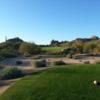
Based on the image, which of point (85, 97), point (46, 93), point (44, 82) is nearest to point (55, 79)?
point (44, 82)

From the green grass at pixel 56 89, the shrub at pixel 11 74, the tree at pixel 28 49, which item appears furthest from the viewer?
the tree at pixel 28 49

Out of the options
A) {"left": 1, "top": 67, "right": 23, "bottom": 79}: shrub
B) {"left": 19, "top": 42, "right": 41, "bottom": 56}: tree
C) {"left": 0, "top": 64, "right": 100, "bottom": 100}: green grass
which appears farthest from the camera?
{"left": 19, "top": 42, "right": 41, "bottom": 56}: tree

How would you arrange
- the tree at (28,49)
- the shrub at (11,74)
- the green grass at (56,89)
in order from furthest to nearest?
the tree at (28,49) < the shrub at (11,74) < the green grass at (56,89)

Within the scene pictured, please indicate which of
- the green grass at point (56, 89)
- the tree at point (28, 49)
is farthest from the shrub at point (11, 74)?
the tree at point (28, 49)

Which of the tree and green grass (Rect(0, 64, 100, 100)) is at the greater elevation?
the tree

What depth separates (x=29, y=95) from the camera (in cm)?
1658

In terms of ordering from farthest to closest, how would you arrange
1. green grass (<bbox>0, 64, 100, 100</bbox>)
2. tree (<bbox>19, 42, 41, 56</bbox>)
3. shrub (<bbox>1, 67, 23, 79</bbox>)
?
1. tree (<bbox>19, 42, 41, 56</bbox>)
2. shrub (<bbox>1, 67, 23, 79</bbox>)
3. green grass (<bbox>0, 64, 100, 100</bbox>)

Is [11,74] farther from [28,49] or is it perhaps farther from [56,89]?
[28,49]

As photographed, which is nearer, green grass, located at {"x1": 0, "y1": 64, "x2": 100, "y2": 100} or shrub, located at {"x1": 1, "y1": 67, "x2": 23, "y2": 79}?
green grass, located at {"x1": 0, "y1": 64, "x2": 100, "y2": 100}

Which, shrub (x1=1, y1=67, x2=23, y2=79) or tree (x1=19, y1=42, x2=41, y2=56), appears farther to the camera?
tree (x1=19, y1=42, x2=41, y2=56)

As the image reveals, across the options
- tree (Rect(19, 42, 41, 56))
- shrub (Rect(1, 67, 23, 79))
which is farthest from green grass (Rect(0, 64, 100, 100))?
tree (Rect(19, 42, 41, 56))

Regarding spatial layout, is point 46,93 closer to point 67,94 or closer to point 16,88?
point 67,94

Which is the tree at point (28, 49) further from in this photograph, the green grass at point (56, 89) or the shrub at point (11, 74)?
the green grass at point (56, 89)

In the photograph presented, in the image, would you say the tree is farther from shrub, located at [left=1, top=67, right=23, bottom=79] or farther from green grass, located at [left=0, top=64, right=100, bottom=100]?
green grass, located at [left=0, top=64, right=100, bottom=100]
